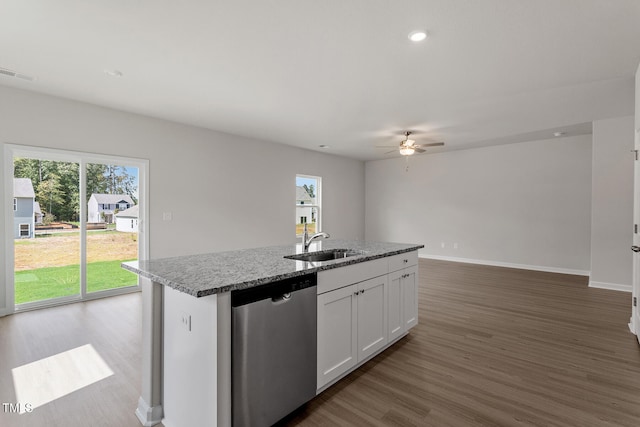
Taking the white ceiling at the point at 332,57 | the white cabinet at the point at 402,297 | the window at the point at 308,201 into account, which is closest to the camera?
the white ceiling at the point at 332,57

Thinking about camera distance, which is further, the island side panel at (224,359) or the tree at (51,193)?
the tree at (51,193)

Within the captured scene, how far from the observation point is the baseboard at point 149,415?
1.77 metres

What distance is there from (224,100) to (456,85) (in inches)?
112

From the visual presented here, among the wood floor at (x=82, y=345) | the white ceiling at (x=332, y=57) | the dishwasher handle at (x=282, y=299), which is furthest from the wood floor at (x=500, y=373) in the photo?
the white ceiling at (x=332, y=57)

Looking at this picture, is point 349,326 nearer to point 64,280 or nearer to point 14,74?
point 64,280

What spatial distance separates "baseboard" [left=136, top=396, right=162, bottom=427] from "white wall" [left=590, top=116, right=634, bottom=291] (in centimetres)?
617

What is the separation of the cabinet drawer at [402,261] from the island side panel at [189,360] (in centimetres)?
168

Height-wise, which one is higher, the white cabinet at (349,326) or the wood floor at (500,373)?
the white cabinet at (349,326)

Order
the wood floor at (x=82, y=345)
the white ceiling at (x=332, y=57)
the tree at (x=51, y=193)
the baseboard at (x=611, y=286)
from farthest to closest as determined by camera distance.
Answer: the baseboard at (x=611, y=286)
the tree at (x=51, y=193)
the white ceiling at (x=332, y=57)
the wood floor at (x=82, y=345)

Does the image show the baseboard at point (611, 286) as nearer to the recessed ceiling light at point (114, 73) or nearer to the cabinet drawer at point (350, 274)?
the cabinet drawer at point (350, 274)

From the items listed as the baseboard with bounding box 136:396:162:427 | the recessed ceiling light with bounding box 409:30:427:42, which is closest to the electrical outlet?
the baseboard with bounding box 136:396:162:427

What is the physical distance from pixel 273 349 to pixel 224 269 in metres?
0.55

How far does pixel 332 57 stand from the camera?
283cm

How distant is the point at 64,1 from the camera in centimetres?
210
